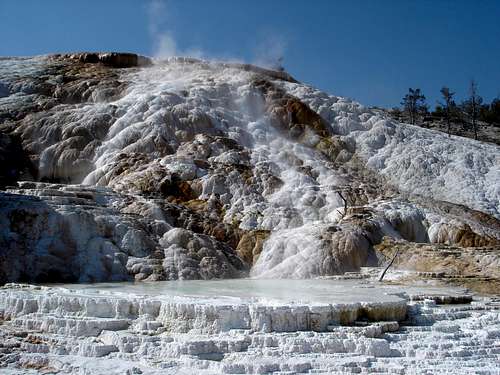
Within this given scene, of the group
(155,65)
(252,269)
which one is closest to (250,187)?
(252,269)

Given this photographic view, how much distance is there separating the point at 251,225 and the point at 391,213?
4.67m

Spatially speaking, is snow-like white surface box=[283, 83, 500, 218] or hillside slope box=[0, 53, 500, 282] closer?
hillside slope box=[0, 53, 500, 282]

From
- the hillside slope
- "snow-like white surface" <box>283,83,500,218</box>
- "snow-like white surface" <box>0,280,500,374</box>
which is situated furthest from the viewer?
"snow-like white surface" <box>283,83,500,218</box>

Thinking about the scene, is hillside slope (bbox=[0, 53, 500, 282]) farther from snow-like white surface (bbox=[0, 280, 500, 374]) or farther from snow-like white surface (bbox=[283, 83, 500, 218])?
snow-like white surface (bbox=[0, 280, 500, 374])

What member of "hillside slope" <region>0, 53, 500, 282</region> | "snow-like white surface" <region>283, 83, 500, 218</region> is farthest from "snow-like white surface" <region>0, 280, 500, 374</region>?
"snow-like white surface" <region>283, 83, 500, 218</region>

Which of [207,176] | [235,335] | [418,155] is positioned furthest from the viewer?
[418,155]

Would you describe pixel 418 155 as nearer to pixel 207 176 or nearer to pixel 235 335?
pixel 207 176

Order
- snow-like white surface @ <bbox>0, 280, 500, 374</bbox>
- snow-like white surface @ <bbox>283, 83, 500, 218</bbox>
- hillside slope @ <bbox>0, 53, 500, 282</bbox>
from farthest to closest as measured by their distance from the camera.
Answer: snow-like white surface @ <bbox>283, 83, 500, 218</bbox> < hillside slope @ <bbox>0, 53, 500, 282</bbox> < snow-like white surface @ <bbox>0, 280, 500, 374</bbox>

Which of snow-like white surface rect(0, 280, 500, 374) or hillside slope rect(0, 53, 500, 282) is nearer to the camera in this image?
snow-like white surface rect(0, 280, 500, 374)

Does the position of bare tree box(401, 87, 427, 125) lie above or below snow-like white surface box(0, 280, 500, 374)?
above

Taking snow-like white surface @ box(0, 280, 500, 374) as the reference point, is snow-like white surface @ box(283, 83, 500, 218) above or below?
above

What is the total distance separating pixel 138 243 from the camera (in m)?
17.8

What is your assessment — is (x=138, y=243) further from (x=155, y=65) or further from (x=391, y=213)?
(x=155, y=65)

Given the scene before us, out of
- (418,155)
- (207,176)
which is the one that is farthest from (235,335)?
(418,155)
